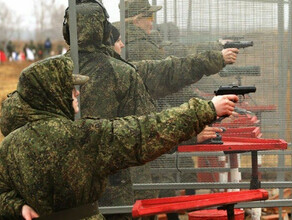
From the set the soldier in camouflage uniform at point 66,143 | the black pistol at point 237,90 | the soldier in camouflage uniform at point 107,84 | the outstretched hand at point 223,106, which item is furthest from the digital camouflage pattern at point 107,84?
the outstretched hand at point 223,106

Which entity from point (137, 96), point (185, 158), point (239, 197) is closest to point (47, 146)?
point (239, 197)

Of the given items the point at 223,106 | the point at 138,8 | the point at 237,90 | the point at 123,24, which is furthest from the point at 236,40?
the point at 223,106

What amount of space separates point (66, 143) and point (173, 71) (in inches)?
93.5

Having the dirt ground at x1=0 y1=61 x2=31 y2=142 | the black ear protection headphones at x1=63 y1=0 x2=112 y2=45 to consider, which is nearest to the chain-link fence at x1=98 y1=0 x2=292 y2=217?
the black ear protection headphones at x1=63 y1=0 x2=112 y2=45

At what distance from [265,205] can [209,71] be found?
1.01 m

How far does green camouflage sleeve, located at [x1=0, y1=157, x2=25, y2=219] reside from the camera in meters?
4.73

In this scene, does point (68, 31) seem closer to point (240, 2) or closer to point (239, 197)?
point (240, 2)

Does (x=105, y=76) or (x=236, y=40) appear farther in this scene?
(x=236, y=40)

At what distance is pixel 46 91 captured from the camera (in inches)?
184

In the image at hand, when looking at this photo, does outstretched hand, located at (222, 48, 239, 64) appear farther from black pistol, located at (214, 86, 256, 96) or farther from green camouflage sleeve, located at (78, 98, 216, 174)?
green camouflage sleeve, located at (78, 98, 216, 174)

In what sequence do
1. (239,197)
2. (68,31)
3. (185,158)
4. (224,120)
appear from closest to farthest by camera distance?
(239,197) → (68,31) → (224,120) → (185,158)

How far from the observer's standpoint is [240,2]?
6.68 meters

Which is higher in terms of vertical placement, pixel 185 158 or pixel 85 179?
pixel 85 179

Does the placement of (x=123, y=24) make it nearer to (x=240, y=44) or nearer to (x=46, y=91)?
(x=240, y=44)
